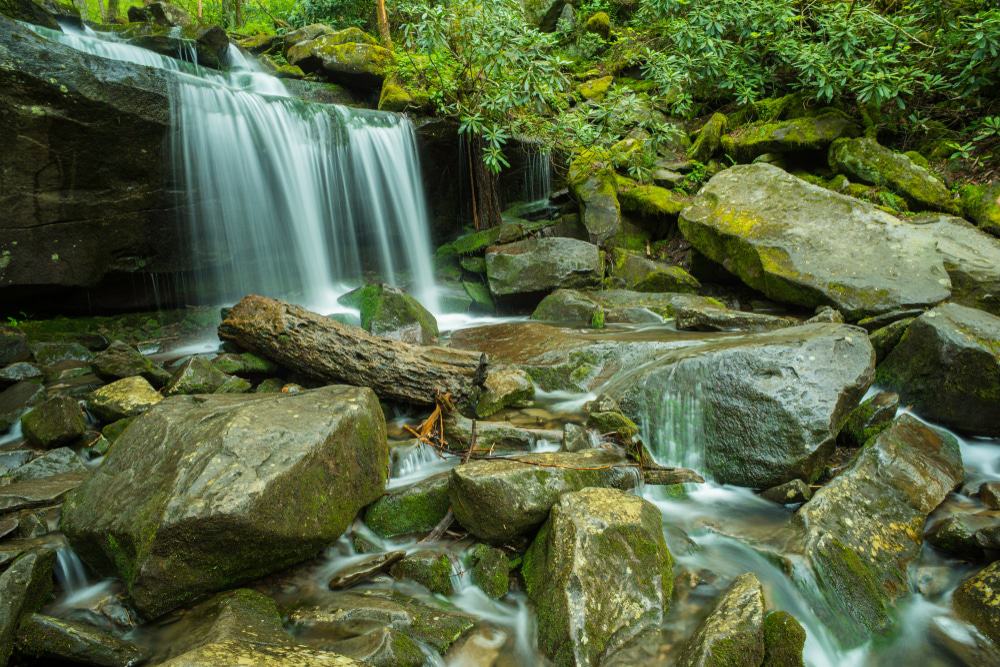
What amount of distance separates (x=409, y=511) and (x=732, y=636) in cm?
194

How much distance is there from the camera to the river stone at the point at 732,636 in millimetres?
2271

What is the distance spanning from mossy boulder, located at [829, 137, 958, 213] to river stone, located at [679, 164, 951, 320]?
50.6 inches

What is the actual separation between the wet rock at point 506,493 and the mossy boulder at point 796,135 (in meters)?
8.46

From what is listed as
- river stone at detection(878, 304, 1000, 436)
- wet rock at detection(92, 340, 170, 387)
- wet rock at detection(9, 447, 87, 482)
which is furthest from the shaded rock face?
river stone at detection(878, 304, 1000, 436)

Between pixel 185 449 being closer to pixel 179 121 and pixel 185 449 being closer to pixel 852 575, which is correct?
pixel 852 575

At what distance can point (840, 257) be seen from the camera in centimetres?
664

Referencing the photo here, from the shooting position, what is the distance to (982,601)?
277 centimetres

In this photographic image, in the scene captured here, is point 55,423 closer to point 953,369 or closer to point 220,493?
point 220,493

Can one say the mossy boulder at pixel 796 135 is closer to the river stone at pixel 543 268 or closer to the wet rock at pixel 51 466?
the river stone at pixel 543 268

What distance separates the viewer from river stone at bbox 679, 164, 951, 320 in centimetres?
620

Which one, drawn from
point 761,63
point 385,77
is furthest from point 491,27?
point 761,63

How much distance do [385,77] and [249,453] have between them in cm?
1075

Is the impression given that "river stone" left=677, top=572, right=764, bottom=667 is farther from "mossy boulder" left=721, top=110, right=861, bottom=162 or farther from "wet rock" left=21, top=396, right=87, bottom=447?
"mossy boulder" left=721, top=110, right=861, bottom=162

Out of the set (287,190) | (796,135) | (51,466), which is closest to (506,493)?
(51,466)
